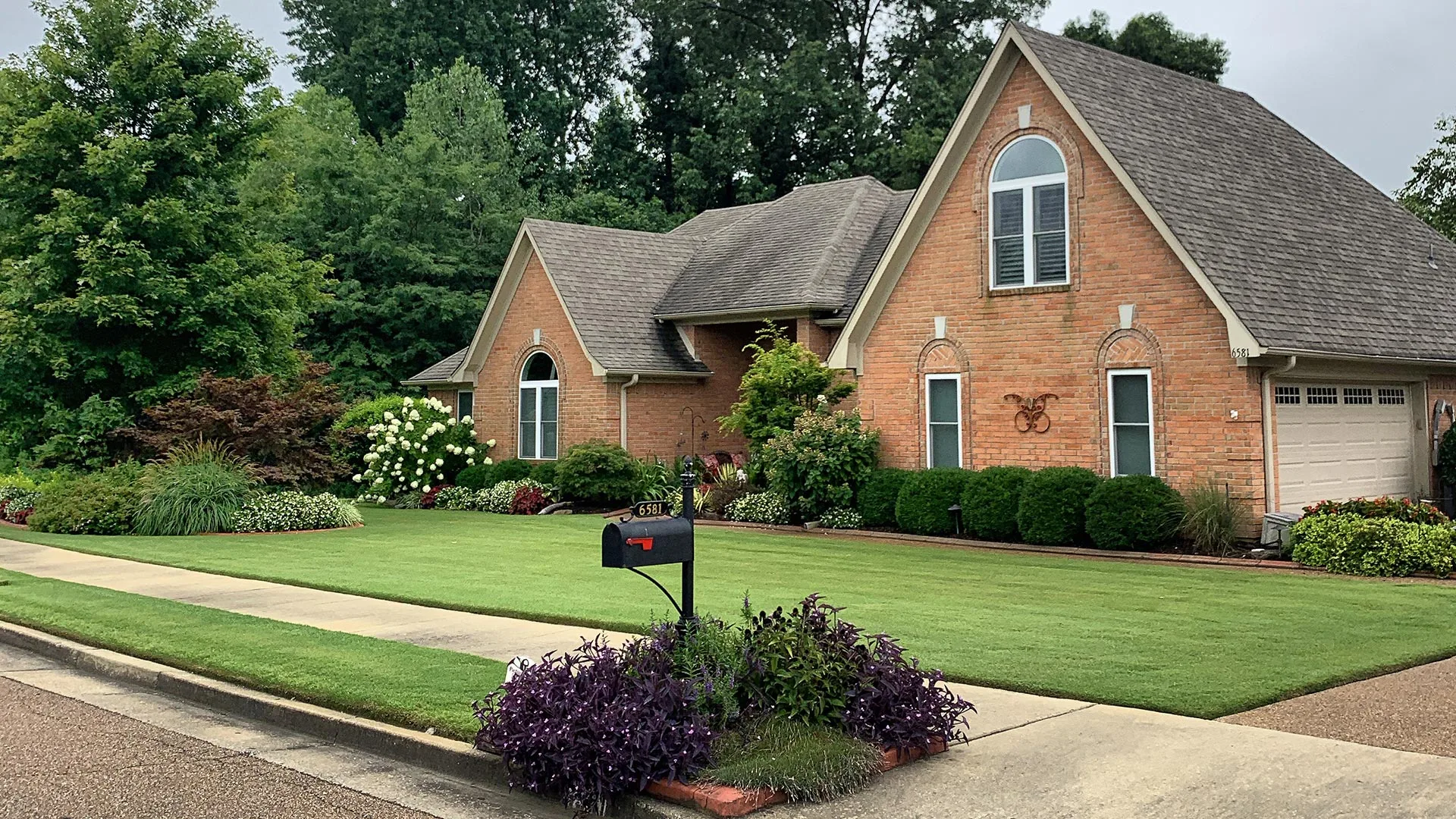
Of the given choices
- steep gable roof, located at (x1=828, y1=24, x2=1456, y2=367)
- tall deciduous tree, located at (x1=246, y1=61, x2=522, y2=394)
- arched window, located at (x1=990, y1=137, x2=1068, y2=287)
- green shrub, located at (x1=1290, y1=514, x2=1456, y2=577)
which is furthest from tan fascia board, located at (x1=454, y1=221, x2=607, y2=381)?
green shrub, located at (x1=1290, y1=514, x2=1456, y2=577)

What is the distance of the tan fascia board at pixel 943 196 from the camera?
17.0 meters

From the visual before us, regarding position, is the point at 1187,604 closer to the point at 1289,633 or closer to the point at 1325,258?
the point at 1289,633

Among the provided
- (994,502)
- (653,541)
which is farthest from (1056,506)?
(653,541)

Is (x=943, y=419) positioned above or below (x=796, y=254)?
below

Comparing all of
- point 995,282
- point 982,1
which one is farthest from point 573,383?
point 982,1

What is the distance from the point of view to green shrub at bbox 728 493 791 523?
21797mm

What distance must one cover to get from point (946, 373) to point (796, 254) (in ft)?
27.6

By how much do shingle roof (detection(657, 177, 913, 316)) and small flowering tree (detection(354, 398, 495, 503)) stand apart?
559 cm

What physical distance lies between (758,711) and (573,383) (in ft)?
70.0

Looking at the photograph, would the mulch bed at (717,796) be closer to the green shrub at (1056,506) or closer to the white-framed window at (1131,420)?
the green shrub at (1056,506)

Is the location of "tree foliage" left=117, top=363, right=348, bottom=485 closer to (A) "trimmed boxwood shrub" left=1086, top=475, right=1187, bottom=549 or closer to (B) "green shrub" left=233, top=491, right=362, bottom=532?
(B) "green shrub" left=233, top=491, right=362, bottom=532

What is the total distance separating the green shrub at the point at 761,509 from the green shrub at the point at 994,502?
3.79m

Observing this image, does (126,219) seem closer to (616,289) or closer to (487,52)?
(616,289)

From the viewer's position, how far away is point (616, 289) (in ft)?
94.8
